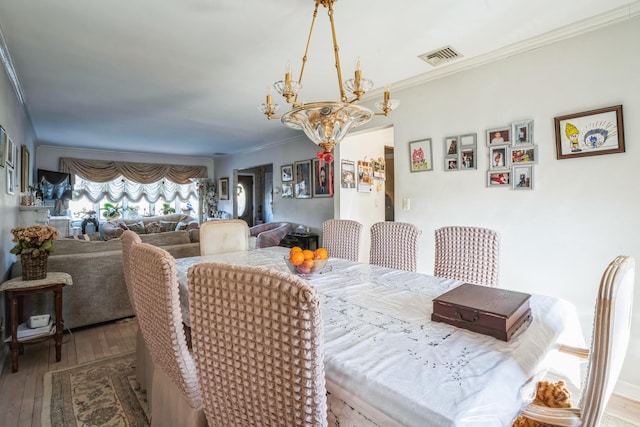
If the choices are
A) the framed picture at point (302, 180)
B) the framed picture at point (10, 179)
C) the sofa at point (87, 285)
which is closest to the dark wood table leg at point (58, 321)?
the sofa at point (87, 285)

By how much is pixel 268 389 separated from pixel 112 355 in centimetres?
248

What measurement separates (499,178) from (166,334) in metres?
2.58

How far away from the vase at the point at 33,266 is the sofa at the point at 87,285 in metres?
0.44

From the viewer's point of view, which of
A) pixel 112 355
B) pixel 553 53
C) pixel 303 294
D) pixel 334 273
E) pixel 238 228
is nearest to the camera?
pixel 303 294

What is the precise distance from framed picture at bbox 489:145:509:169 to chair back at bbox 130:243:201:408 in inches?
99.7

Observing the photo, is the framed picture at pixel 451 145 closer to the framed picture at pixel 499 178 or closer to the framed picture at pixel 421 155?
the framed picture at pixel 421 155

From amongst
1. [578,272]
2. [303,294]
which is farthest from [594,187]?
[303,294]

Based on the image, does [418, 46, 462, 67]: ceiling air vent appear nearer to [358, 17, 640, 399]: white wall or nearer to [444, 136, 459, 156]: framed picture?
[358, 17, 640, 399]: white wall

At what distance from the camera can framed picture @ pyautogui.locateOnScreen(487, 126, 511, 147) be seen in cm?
247

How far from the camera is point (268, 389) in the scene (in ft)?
2.32

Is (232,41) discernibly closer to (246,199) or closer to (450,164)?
(450,164)

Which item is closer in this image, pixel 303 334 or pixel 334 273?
pixel 303 334

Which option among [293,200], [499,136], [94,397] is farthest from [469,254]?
[293,200]

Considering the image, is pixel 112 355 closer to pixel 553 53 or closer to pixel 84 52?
pixel 84 52
